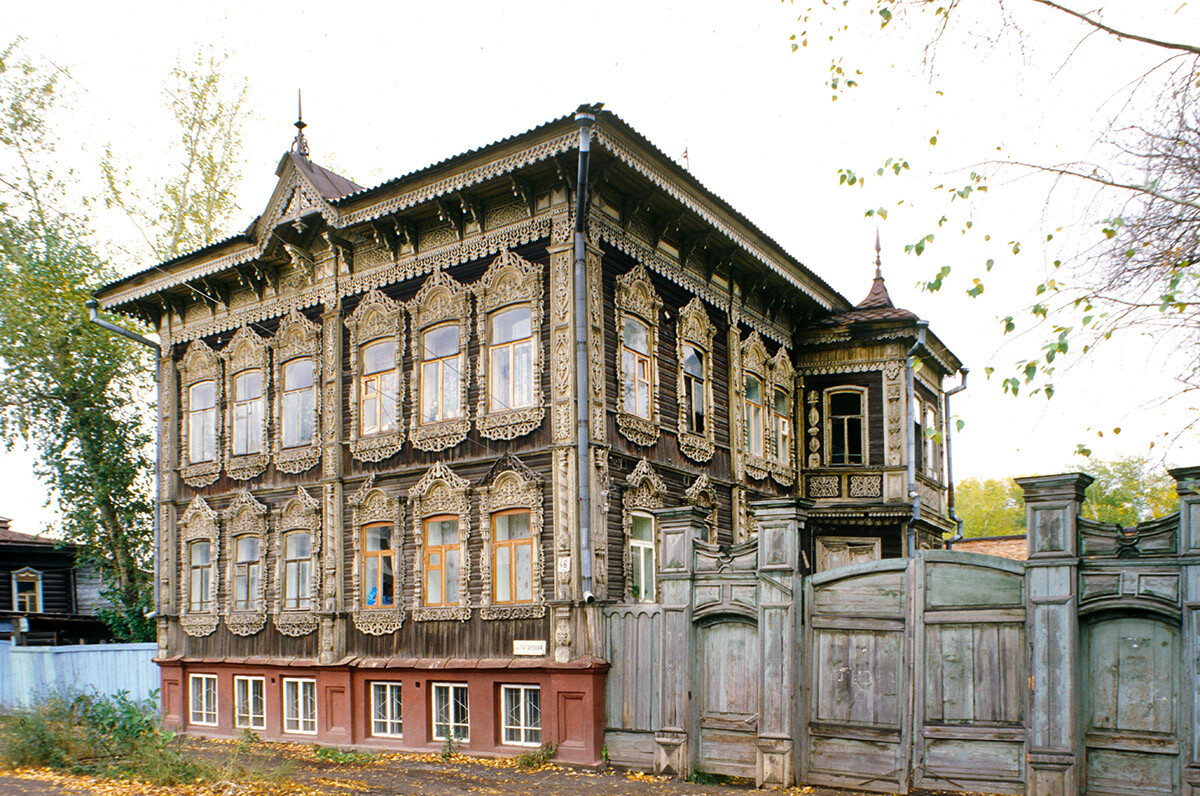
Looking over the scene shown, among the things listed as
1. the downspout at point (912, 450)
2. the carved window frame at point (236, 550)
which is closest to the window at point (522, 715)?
the carved window frame at point (236, 550)

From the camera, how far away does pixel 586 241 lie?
15.4 metres

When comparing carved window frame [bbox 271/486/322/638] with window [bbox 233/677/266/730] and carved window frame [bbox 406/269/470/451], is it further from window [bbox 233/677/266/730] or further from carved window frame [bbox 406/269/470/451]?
carved window frame [bbox 406/269/470/451]

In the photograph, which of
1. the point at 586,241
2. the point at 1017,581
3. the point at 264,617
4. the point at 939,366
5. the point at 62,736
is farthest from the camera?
the point at 939,366

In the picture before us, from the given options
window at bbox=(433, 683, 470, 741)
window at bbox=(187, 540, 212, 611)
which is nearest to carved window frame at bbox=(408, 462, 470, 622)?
window at bbox=(433, 683, 470, 741)

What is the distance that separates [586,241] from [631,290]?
1.48m

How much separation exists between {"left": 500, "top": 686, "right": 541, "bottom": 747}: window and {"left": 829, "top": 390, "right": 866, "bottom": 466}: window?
32.9 ft

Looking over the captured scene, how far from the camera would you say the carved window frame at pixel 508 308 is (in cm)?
1565

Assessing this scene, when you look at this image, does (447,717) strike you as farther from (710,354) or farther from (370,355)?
(710,354)

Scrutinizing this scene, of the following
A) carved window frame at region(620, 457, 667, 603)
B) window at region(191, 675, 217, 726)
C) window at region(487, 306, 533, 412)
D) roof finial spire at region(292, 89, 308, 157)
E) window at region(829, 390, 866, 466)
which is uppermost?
roof finial spire at region(292, 89, 308, 157)

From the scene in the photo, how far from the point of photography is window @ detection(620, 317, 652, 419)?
53.7 ft

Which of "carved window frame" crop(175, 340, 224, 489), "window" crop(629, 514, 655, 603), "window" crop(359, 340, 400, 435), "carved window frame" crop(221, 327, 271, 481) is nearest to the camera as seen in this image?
"window" crop(629, 514, 655, 603)

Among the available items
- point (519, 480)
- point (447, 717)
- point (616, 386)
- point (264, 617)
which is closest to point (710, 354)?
point (616, 386)

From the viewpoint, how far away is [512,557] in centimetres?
1574

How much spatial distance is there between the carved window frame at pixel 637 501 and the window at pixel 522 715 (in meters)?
2.06
